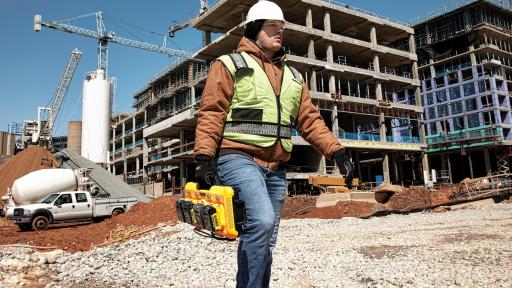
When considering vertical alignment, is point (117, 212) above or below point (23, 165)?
below

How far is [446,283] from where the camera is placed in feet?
13.3

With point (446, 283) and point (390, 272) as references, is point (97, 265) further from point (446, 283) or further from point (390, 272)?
point (446, 283)

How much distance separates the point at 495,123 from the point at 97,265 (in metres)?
55.6

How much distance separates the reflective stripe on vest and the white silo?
55075 millimetres

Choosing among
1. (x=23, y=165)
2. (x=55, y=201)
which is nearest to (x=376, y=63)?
(x=23, y=165)

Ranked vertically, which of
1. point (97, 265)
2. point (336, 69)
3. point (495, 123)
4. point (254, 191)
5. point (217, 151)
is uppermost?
point (336, 69)

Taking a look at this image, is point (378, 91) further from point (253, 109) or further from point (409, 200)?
point (253, 109)

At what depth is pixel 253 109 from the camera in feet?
8.87

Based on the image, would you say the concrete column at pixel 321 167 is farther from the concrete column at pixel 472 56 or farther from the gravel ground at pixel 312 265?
the concrete column at pixel 472 56

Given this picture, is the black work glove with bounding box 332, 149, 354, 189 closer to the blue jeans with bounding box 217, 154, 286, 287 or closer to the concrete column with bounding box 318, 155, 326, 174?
the blue jeans with bounding box 217, 154, 286, 287

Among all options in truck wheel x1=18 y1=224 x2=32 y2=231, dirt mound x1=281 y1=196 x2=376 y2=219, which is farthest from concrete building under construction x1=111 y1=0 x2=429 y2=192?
truck wheel x1=18 y1=224 x2=32 y2=231

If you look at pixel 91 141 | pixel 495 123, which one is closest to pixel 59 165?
pixel 91 141

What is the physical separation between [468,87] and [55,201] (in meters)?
53.9

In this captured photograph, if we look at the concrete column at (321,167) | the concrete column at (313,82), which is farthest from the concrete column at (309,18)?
the concrete column at (321,167)
